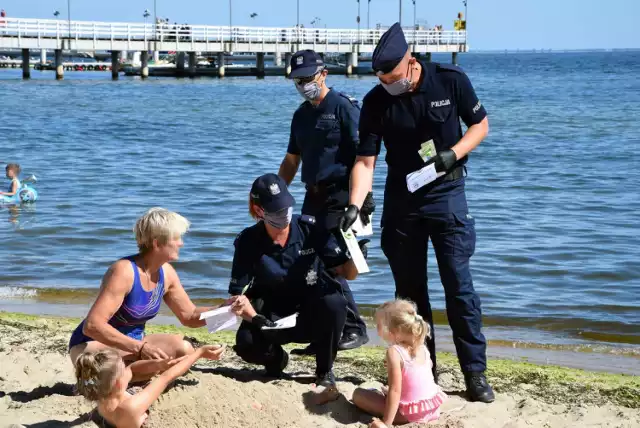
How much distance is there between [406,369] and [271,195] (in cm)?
113

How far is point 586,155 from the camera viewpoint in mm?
20562

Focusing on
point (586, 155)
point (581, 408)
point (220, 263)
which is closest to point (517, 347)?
point (581, 408)

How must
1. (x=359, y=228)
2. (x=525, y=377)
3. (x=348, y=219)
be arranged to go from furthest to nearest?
(x=525, y=377) → (x=359, y=228) → (x=348, y=219)

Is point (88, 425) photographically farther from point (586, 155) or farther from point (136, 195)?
point (586, 155)

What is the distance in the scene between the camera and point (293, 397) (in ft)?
16.4

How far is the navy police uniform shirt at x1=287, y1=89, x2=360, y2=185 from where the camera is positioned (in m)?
5.77

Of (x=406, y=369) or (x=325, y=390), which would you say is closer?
(x=406, y=369)

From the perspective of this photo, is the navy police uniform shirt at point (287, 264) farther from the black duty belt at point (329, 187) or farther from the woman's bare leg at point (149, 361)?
the black duty belt at point (329, 187)

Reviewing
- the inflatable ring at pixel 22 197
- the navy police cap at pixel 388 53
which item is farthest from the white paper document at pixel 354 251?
the inflatable ring at pixel 22 197

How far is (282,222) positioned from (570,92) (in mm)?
44228

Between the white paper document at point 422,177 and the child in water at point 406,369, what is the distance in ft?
1.97

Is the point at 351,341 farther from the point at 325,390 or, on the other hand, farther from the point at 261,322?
the point at 261,322

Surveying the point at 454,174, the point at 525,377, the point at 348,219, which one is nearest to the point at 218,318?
the point at 348,219

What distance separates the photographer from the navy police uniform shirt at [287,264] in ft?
16.7
